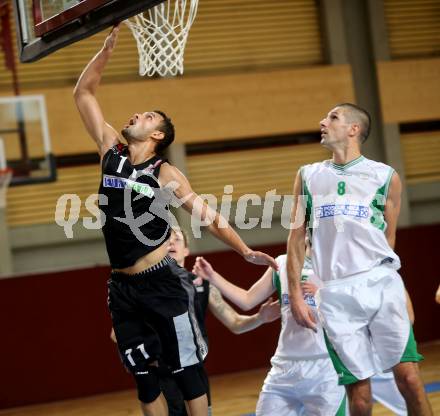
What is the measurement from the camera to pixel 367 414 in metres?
4.75

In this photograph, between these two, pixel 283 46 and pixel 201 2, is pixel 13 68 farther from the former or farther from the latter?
pixel 283 46

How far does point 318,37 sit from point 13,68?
171 inches

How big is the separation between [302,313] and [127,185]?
4.08 ft

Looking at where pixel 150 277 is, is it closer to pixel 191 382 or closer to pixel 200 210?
pixel 200 210

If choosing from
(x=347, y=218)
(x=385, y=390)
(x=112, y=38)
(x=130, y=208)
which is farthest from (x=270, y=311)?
(x=112, y=38)

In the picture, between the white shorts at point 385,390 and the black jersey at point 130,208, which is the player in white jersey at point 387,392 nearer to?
the white shorts at point 385,390

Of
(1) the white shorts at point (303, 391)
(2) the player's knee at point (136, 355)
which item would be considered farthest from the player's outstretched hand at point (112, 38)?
(1) the white shorts at point (303, 391)

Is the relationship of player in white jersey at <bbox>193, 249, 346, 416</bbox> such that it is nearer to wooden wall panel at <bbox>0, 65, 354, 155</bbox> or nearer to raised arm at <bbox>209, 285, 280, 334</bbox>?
raised arm at <bbox>209, 285, 280, 334</bbox>

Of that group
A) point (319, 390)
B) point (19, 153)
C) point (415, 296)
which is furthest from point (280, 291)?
point (415, 296)

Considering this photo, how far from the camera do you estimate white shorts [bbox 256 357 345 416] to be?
5.02m

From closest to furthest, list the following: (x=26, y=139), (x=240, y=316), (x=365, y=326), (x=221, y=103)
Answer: (x=365, y=326) → (x=240, y=316) → (x=26, y=139) → (x=221, y=103)

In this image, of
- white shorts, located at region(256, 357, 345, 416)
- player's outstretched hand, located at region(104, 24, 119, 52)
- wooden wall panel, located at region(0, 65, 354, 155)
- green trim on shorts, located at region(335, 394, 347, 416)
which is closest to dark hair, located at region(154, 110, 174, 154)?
player's outstretched hand, located at region(104, 24, 119, 52)

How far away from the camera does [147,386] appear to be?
498 cm

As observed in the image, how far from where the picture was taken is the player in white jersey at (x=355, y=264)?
4.80 m
